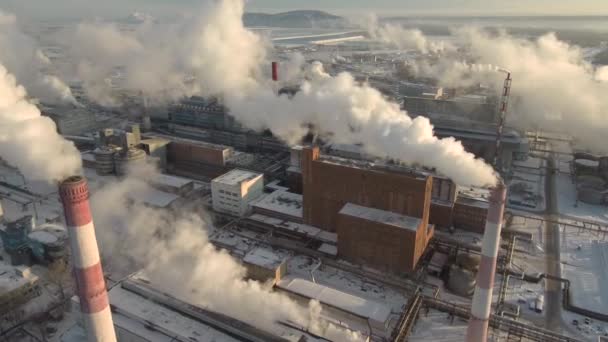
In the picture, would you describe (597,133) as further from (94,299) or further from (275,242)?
(94,299)

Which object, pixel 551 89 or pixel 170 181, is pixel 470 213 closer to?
pixel 170 181

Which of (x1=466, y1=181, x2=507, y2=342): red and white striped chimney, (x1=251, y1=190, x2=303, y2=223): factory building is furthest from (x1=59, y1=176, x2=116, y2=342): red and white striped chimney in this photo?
(x1=251, y1=190, x2=303, y2=223): factory building

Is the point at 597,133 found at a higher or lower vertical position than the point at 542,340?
higher

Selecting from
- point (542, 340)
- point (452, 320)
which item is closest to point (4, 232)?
point (452, 320)

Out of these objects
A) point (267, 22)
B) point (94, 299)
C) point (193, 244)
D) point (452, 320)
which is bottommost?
point (452, 320)

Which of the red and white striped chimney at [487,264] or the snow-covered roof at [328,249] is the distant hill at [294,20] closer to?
the snow-covered roof at [328,249]

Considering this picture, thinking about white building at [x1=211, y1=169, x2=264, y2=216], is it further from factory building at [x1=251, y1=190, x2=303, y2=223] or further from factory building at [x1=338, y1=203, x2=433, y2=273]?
factory building at [x1=338, y1=203, x2=433, y2=273]

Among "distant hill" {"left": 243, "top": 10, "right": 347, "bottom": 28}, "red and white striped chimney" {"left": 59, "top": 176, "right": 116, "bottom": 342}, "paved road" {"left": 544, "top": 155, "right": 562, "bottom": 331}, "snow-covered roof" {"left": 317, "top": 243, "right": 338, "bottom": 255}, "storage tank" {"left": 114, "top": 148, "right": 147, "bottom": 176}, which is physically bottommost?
"paved road" {"left": 544, "top": 155, "right": 562, "bottom": 331}
